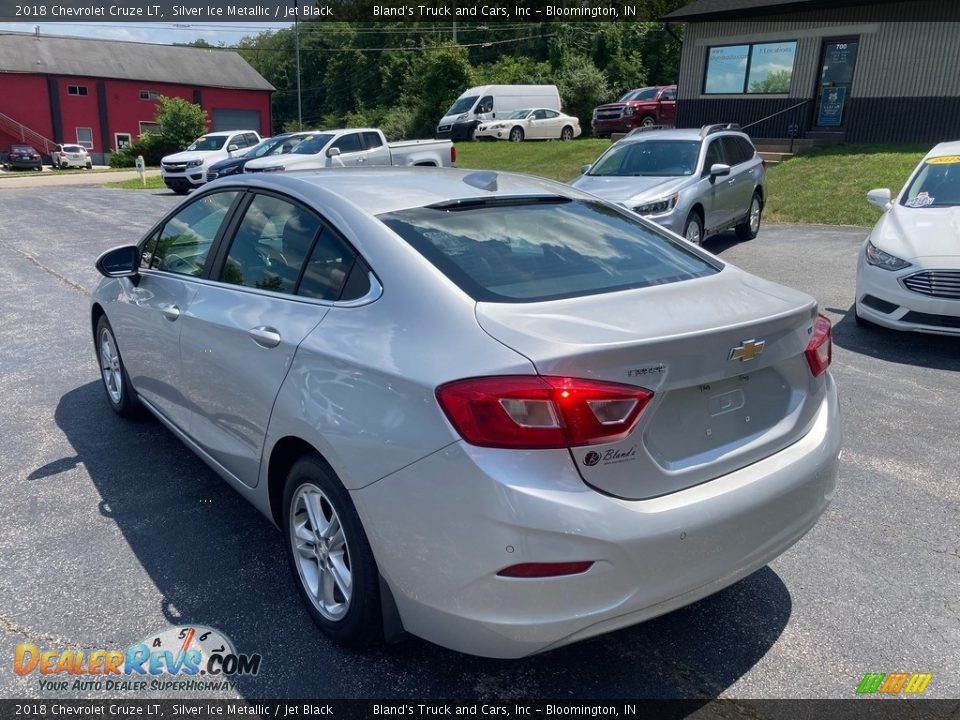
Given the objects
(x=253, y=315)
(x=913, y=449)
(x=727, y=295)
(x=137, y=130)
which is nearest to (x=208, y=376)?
(x=253, y=315)

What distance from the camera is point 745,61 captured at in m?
22.1

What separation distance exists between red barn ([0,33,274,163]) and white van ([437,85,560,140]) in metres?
29.5

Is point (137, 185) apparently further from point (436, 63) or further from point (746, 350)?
point (746, 350)

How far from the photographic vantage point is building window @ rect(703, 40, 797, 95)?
21375mm

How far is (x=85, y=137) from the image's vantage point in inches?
2021

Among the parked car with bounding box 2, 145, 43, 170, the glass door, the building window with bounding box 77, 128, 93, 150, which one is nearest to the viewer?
the glass door

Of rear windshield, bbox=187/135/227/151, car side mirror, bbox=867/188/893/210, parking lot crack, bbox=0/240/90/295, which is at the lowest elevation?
parking lot crack, bbox=0/240/90/295

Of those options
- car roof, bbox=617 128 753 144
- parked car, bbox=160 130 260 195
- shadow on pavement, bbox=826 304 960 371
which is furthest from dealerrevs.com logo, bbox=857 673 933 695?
parked car, bbox=160 130 260 195

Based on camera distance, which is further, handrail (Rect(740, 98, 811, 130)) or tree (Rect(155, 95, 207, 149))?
tree (Rect(155, 95, 207, 149))

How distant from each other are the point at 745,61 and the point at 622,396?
22.8 m

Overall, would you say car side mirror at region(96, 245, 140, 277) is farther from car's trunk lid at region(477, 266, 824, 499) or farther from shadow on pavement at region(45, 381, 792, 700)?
car's trunk lid at region(477, 266, 824, 499)

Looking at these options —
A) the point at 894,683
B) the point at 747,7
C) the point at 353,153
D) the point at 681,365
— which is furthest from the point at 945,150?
the point at 747,7

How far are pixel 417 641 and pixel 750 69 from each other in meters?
22.8

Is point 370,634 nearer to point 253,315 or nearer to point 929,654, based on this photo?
point 253,315
